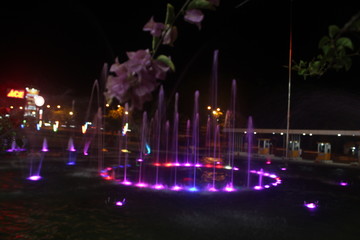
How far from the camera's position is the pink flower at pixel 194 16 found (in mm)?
1722

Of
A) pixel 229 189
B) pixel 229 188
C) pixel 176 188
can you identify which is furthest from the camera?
pixel 229 188

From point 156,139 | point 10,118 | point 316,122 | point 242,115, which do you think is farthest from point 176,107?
point 10,118

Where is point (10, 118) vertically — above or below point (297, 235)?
above

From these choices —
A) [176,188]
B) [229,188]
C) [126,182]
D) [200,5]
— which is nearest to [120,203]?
[176,188]

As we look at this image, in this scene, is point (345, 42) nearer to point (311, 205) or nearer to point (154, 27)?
point (154, 27)

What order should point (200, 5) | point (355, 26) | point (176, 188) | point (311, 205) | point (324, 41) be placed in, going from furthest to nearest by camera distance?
point (176, 188) < point (311, 205) < point (324, 41) < point (355, 26) < point (200, 5)

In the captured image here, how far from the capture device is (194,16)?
68.4 inches

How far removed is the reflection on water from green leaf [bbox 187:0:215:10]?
23.7 ft

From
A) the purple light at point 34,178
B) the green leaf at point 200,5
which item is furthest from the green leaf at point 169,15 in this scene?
the purple light at point 34,178

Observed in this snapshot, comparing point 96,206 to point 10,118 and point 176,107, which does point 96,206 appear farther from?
point 176,107

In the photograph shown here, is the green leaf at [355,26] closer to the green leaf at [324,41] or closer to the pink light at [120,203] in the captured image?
the green leaf at [324,41]

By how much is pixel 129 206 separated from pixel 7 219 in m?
3.84

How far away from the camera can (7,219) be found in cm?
901

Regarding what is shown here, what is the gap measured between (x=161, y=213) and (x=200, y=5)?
31.0ft
